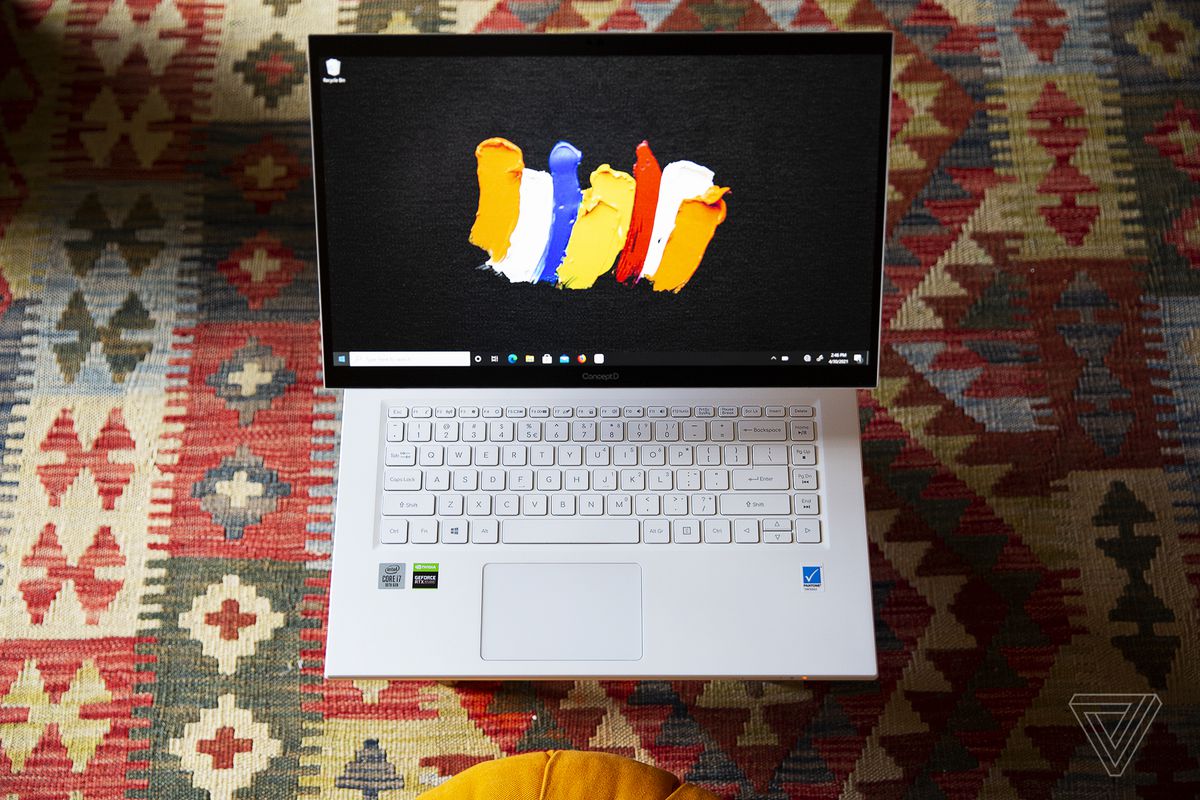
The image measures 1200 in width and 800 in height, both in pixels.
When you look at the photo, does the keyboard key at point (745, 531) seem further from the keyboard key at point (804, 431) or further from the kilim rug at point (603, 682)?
the kilim rug at point (603, 682)

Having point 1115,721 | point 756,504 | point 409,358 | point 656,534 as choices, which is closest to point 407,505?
point 409,358

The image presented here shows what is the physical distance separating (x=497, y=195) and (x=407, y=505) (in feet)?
1.11

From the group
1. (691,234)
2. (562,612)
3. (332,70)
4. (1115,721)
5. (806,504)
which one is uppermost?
(332,70)

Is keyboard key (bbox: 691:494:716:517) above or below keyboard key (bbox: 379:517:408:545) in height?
above

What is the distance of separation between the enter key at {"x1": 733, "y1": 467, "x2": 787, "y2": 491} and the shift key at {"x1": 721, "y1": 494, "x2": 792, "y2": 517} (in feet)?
0.03

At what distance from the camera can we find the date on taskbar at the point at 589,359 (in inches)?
43.9

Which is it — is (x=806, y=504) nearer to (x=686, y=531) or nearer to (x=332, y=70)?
(x=686, y=531)

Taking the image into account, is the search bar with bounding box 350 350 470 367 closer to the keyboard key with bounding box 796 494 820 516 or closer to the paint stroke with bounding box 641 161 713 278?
the paint stroke with bounding box 641 161 713 278

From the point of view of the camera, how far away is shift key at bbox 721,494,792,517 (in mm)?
1121

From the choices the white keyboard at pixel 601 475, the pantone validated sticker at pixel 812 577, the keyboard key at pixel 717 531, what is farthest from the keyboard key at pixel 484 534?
the pantone validated sticker at pixel 812 577

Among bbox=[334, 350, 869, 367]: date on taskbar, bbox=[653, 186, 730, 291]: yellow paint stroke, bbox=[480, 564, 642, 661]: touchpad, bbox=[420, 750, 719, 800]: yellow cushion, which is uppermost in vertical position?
bbox=[653, 186, 730, 291]: yellow paint stroke

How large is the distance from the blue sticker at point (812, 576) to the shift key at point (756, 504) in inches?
2.6

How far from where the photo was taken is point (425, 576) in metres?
1.10

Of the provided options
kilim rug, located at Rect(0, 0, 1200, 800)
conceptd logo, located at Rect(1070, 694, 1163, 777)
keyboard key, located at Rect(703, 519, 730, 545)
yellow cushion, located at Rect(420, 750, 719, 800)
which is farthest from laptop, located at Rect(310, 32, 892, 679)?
conceptd logo, located at Rect(1070, 694, 1163, 777)
